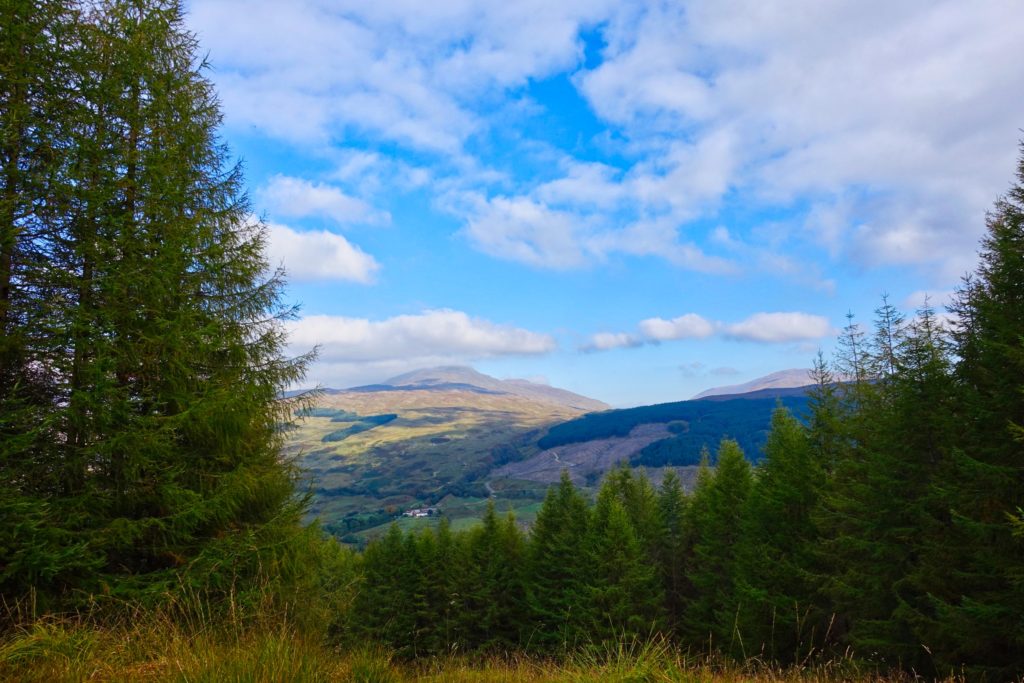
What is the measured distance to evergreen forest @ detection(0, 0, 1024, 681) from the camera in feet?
21.6

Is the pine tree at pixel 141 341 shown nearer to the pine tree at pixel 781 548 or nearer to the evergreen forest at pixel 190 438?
the evergreen forest at pixel 190 438

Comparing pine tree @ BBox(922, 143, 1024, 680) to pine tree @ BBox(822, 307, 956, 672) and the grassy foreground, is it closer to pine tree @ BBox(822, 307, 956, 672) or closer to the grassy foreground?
pine tree @ BBox(822, 307, 956, 672)

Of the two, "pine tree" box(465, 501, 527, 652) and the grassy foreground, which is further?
"pine tree" box(465, 501, 527, 652)

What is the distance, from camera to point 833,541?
19.2 m

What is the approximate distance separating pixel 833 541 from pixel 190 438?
70.5ft

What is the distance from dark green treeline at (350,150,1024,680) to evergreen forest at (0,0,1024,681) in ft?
0.48

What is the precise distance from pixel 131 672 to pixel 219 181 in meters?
10.1

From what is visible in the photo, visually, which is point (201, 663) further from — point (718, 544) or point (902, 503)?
point (718, 544)

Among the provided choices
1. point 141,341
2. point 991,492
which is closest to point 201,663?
point 141,341

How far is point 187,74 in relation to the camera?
433 inches

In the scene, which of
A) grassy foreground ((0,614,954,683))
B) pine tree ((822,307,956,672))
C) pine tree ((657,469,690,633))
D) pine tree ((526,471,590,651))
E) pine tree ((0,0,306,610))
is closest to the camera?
grassy foreground ((0,614,954,683))

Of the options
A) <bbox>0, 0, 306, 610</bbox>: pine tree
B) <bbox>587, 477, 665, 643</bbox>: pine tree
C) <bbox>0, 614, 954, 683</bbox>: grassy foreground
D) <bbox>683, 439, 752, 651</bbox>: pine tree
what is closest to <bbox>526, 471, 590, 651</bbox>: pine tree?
<bbox>587, 477, 665, 643</bbox>: pine tree

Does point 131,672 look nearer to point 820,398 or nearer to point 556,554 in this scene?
point 820,398

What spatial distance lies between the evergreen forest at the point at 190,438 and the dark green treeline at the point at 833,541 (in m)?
0.15
